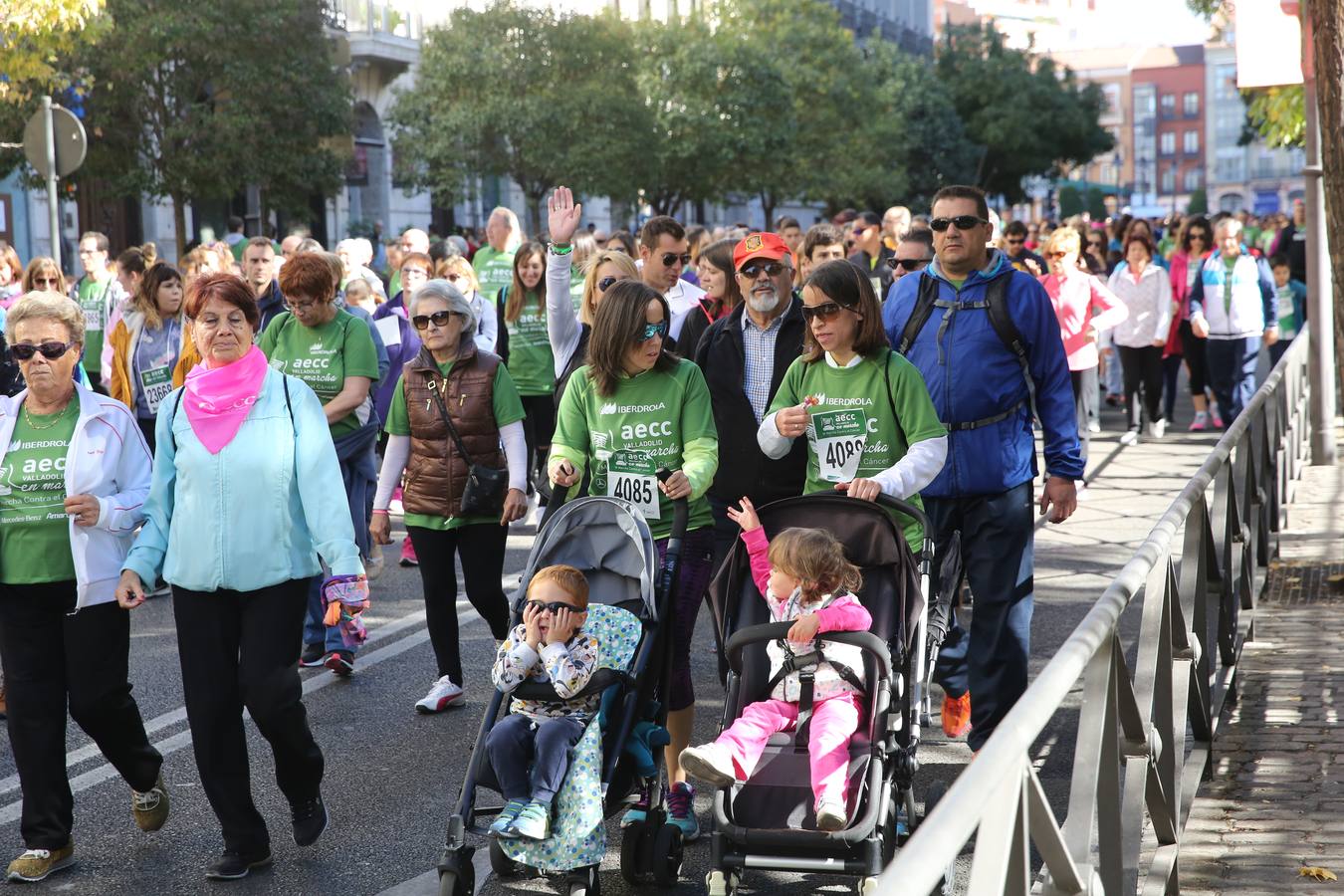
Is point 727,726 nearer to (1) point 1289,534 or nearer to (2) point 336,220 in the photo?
(1) point 1289,534

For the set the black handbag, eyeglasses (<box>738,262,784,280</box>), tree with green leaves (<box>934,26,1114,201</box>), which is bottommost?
the black handbag

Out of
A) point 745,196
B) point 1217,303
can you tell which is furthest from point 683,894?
point 745,196

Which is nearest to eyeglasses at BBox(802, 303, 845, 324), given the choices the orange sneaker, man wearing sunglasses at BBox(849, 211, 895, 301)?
the orange sneaker

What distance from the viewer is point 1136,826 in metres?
4.18

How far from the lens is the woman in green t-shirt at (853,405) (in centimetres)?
551

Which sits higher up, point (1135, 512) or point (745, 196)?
point (745, 196)

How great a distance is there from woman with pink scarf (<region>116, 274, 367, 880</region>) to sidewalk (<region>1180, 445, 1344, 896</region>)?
8.84 ft

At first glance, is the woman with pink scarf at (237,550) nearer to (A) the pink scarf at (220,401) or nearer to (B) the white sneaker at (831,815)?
(A) the pink scarf at (220,401)

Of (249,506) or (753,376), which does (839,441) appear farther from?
(249,506)

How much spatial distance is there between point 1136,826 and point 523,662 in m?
1.74

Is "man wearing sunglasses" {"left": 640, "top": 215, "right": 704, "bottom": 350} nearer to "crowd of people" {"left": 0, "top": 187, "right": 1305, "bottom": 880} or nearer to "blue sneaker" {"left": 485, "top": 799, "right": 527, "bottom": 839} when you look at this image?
"crowd of people" {"left": 0, "top": 187, "right": 1305, "bottom": 880}

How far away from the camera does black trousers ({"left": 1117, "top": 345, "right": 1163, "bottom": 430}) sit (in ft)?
52.0

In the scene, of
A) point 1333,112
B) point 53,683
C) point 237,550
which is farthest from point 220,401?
point 1333,112

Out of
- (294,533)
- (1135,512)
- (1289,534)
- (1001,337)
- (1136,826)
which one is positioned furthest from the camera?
(1135,512)
